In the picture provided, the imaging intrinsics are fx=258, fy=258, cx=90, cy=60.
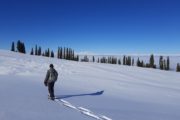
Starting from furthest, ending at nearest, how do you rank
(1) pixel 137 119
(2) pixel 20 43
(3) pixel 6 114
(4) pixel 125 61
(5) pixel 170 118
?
(4) pixel 125 61
(2) pixel 20 43
(5) pixel 170 118
(1) pixel 137 119
(3) pixel 6 114

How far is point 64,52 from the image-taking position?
143m

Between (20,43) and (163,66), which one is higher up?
(20,43)

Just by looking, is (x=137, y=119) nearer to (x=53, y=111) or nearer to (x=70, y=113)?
(x=70, y=113)

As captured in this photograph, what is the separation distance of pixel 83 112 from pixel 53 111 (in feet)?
4.57

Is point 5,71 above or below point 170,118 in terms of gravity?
above

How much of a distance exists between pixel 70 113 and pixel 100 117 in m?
1.32

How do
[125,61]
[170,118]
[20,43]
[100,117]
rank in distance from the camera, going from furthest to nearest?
1. [125,61]
2. [20,43]
3. [170,118]
4. [100,117]

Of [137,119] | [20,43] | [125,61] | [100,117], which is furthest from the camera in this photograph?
[125,61]

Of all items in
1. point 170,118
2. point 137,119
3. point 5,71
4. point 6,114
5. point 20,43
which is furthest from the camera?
point 20,43

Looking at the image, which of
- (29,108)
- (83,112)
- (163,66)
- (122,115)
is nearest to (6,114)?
(29,108)

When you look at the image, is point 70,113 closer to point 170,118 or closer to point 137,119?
point 137,119

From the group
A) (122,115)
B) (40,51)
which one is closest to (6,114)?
(122,115)

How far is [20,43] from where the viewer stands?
10550cm

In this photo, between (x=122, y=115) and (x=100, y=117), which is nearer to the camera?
(x=100, y=117)
